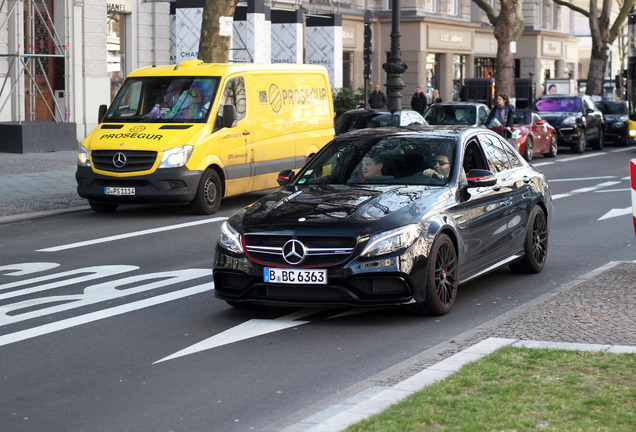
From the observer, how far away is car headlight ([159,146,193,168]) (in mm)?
15781

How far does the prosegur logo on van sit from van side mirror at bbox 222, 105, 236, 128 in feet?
3.60

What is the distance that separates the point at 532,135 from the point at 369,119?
622 centimetres

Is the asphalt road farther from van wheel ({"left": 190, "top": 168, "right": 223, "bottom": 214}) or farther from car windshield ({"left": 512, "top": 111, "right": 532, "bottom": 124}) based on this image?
car windshield ({"left": 512, "top": 111, "right": 532, "bottom": 124})

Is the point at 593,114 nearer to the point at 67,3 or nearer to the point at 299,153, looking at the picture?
the point at 67,3

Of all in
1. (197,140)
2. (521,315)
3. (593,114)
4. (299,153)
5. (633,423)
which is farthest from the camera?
(593,114)

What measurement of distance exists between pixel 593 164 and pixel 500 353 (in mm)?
21696

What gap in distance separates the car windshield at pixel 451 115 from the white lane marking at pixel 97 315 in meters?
18.8

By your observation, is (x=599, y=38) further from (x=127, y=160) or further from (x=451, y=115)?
(x=127, y=160)

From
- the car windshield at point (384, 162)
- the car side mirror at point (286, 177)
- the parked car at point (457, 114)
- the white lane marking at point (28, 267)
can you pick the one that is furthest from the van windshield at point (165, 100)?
the parked car at point (457, 114)

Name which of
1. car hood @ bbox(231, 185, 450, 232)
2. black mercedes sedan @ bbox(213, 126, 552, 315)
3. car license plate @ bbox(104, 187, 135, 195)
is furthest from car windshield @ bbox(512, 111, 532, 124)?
car hood @ bbox(231, 185, 450, 232)

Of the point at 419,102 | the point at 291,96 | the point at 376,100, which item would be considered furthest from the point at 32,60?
the point at 291,96

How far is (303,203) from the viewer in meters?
8.79

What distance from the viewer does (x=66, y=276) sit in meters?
10.8

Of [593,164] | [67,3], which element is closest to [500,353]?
[593,164]
